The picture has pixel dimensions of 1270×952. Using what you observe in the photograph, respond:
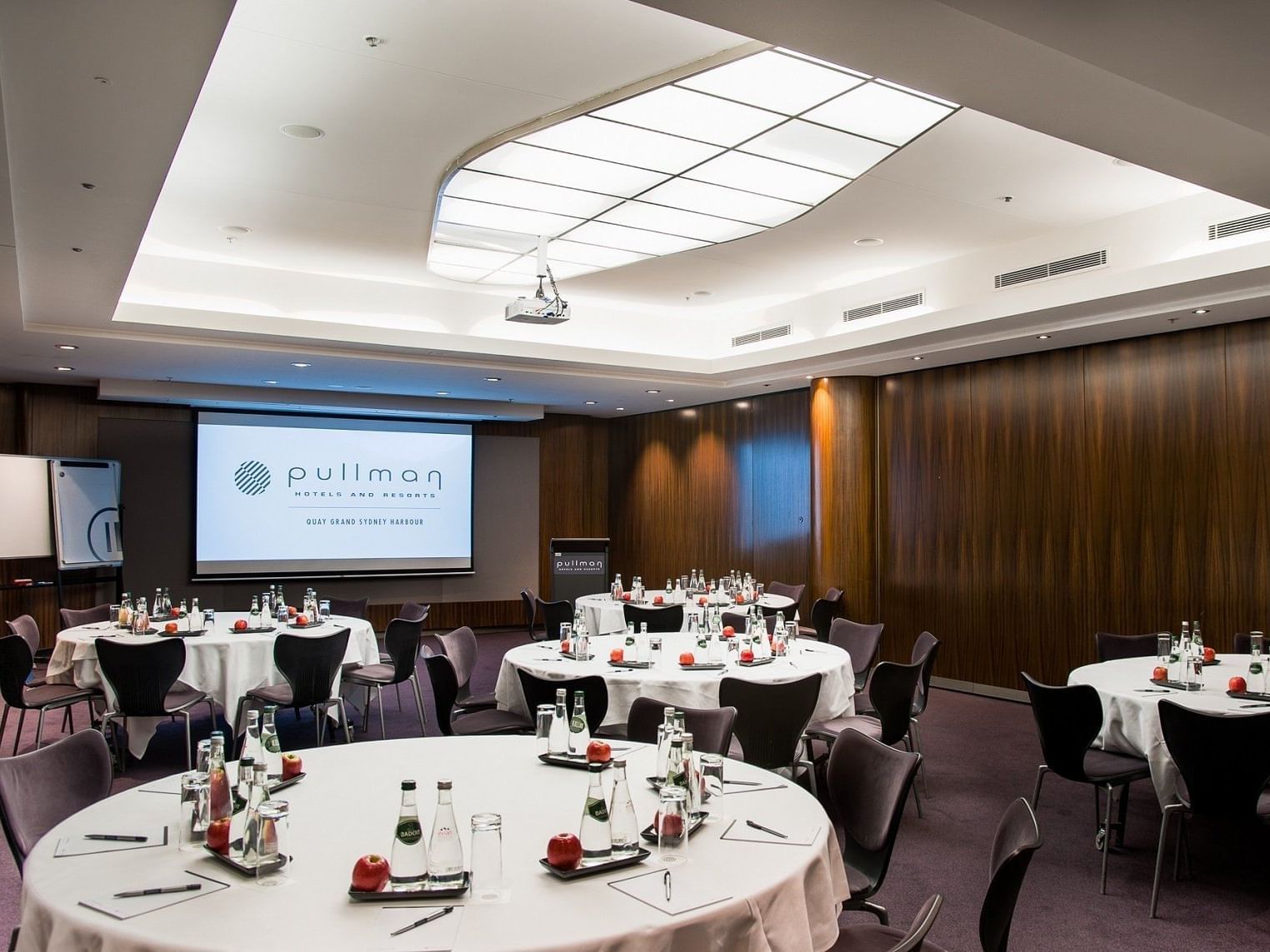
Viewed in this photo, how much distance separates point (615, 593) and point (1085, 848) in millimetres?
5077

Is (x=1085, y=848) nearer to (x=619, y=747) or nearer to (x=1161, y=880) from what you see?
(x=1161, y=880)

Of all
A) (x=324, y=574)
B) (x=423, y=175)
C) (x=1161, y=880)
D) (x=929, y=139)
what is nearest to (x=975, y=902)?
(x=1161, y=880)

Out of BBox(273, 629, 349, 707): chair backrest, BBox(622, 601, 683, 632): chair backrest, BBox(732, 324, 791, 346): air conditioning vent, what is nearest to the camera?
BBox(273, 629, 349, 707): chair backrest

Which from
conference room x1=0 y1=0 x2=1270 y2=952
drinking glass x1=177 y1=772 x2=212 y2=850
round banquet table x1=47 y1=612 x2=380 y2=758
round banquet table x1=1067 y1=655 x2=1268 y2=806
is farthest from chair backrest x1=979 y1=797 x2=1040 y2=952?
round banquet table x1=47 y1=612 x2=380 y2=758

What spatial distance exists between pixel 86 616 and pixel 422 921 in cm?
685

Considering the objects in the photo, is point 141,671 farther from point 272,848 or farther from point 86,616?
point 272,848

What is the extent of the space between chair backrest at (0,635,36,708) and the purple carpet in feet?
2.66

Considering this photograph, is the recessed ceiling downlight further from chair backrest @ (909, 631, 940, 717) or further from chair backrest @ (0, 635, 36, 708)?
chair backrest @ (909, 631, 940, 717)

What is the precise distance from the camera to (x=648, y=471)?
1334 centimetres

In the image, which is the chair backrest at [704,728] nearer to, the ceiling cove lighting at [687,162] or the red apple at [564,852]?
the red apple at [564,852]

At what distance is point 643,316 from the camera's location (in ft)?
34.5

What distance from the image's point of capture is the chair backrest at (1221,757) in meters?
3.71

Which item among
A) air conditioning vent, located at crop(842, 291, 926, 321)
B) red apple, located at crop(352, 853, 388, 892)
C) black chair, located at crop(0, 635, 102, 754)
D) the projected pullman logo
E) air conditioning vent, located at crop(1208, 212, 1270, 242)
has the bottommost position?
black chair, located at crop(0, 635, 102, 754)

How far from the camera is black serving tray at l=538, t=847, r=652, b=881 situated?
7.20 ft
